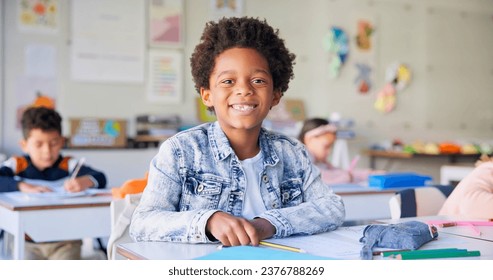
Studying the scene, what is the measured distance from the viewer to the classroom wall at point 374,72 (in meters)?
4.51

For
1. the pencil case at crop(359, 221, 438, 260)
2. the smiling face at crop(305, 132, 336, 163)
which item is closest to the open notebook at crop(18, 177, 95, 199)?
the smiling face at crop(305, 132, 336, 163)

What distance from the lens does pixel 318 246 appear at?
105 centimetres

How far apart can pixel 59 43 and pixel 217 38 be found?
3447mm

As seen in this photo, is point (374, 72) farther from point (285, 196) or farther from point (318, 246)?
point (318, 246)

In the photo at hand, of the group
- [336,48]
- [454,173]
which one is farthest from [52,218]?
[336,48]

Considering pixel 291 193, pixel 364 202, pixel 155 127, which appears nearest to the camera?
pixel 291 193

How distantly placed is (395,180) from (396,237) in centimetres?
171

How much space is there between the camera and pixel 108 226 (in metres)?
2.07

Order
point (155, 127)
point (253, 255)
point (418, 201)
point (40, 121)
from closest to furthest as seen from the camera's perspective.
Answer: point (253, 255) → point (418, 201) → point (40, 121) → point (155, 127)

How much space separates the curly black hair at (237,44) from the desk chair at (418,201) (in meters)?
0.60

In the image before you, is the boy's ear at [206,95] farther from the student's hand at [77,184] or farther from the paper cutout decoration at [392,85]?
the paper cutout decoration at [392,85]
